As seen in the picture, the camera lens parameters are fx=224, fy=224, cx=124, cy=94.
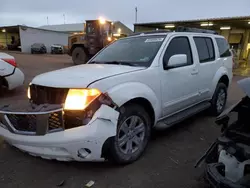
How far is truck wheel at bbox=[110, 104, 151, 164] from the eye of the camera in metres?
2.78

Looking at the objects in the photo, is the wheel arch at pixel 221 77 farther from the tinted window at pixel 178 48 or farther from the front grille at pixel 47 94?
the front grille at pixel 47 94

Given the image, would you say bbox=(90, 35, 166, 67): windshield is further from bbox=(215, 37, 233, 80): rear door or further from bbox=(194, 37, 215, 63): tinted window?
bbox=(215, 37, 233, 80): rear door

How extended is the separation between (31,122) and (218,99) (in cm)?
412

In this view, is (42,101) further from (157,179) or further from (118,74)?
(157,179)

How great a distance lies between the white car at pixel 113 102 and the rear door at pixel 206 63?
98 millimetres

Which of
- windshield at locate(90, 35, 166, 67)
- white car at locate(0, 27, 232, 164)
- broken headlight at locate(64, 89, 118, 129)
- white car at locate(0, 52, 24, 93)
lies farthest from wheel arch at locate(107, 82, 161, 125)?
white car at locate(0, 52, 24, 93)

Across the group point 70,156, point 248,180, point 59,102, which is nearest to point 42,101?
point 59,102

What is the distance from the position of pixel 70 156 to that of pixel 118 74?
1150mm

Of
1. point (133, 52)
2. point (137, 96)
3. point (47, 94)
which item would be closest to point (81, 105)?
point (47, 94)

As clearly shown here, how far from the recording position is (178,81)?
371 centimetres

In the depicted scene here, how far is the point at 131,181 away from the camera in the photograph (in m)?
2.67

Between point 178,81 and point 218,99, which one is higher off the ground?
point 178,81

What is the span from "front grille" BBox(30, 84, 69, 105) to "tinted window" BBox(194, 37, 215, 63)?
290 cm

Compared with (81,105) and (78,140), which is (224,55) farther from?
(78,140)
